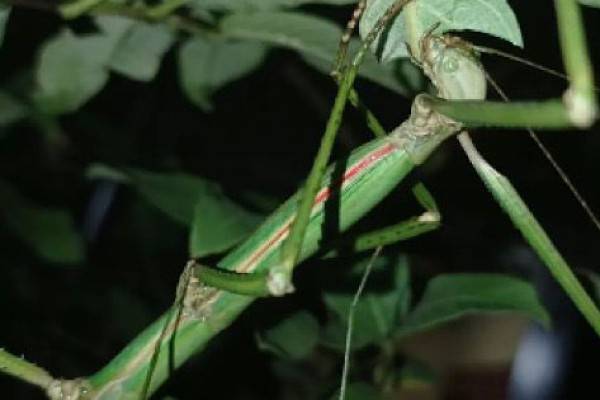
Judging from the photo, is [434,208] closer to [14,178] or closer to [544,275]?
[544,275]

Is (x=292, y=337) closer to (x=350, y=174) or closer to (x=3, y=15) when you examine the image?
(x=350, y=174)

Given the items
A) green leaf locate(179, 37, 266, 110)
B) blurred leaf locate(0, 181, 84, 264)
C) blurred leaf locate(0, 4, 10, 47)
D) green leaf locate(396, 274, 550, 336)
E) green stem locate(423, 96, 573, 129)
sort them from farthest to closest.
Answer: blurred leaf locate(0, 181, 84, 264) < green leaf locate(179, 37, 266, 110) < green leaf locate(396, 274, 550, 336) < blurred leaf locate(0, 4, 10, 47) < green stem locate(423, 96, 573, 129)

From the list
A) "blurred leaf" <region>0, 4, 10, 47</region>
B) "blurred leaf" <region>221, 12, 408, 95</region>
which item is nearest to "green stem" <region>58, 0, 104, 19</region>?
"blurred leaf" <region>0, 4, 10, 47</region>

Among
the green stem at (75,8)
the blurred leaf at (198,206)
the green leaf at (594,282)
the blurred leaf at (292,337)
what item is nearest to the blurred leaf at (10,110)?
the blurred leaf at (198,206)

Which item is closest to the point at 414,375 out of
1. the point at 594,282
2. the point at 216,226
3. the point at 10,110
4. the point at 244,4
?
the point at 594,282

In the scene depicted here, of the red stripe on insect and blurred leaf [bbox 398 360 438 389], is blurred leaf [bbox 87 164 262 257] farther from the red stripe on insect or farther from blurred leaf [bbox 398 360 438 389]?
blurred leaf [bbox 398 360 438 389]

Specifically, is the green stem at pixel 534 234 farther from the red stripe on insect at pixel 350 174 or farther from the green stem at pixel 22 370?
the green stem at pixel 22 370
